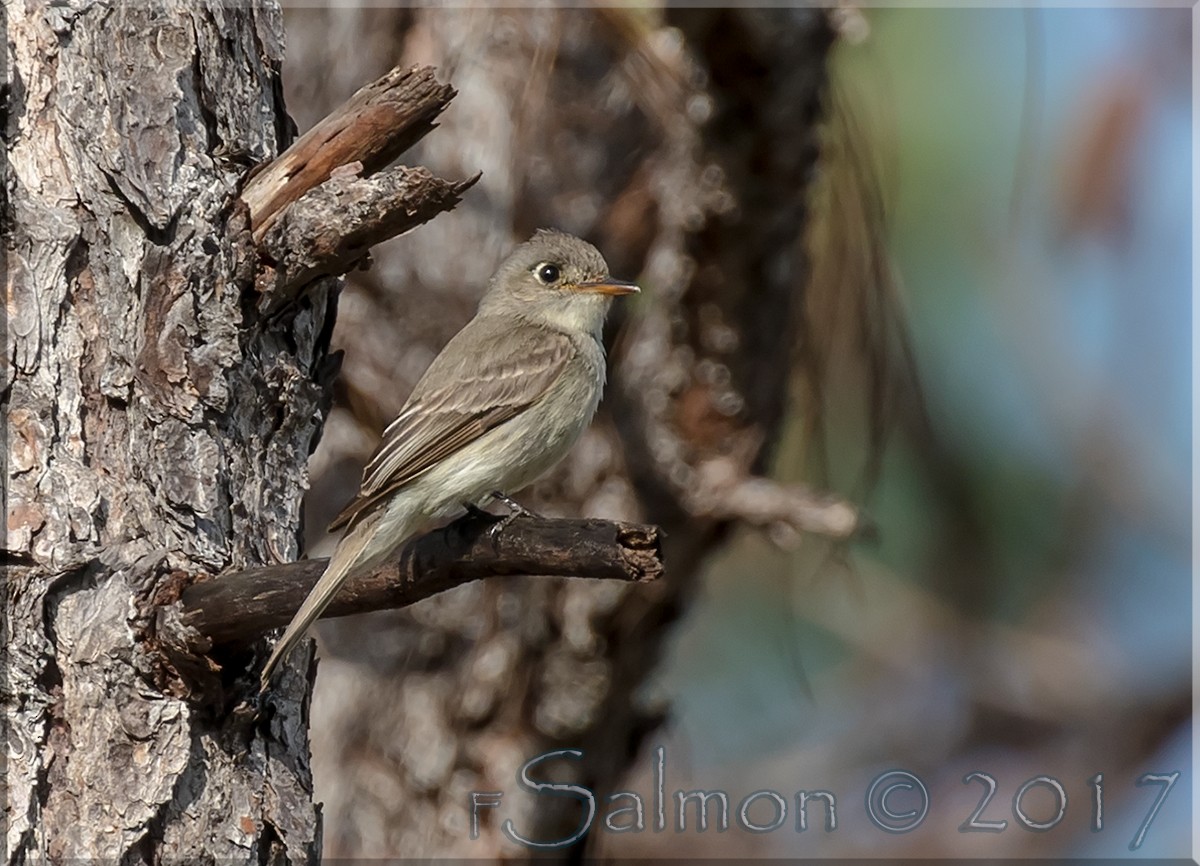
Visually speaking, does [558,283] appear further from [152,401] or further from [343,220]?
[152,401]

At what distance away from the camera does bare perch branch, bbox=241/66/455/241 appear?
3.23 metres

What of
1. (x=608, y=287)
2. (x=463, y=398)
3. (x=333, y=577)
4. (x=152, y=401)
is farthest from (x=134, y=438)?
(x=608, y=287)

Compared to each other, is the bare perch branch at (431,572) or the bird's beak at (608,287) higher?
the bird's beak at (608,287)

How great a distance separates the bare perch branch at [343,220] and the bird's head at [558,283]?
1.86 m

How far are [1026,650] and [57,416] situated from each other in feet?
18.9

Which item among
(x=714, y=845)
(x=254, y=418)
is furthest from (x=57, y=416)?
(x=714, y=845)

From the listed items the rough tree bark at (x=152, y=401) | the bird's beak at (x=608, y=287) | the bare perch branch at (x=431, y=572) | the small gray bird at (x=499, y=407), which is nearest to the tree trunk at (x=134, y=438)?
the rough tree bark at (x=152, y=401)

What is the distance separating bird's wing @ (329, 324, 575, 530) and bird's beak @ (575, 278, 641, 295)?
0.84 feet

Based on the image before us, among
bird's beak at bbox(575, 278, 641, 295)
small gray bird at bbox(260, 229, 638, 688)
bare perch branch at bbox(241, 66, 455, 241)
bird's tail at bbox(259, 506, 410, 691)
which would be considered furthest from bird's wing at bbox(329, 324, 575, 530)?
bare perch branch at bbox(241, 66, 455, 241)

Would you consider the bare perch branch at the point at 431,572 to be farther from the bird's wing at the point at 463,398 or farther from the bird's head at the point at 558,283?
the bird's head at the point at 558,283

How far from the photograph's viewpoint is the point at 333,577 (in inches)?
117

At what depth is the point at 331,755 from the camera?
19.5ft

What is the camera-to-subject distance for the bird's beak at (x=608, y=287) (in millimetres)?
4938

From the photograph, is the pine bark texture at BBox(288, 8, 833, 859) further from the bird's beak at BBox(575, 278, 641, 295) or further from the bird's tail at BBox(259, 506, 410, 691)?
→ the bird's tail at BBox(259, 506, 410, 691)
